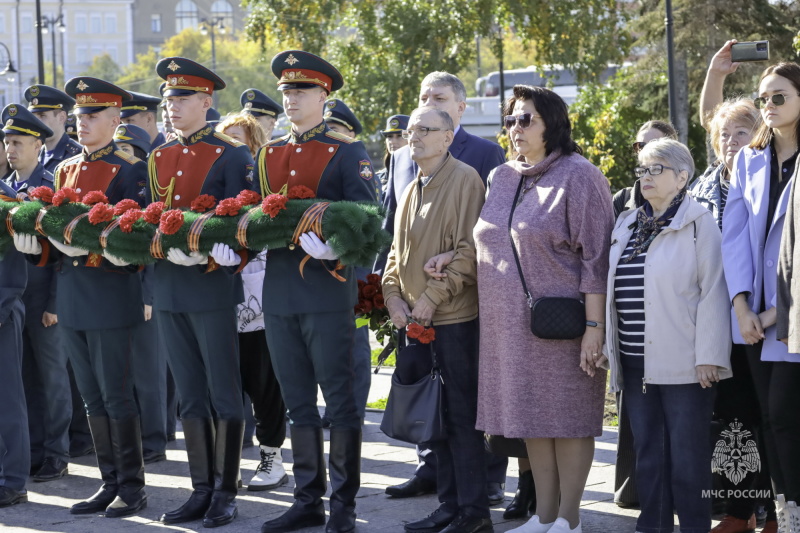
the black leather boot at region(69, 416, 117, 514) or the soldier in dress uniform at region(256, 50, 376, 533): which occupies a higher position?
the soldier in dress uniform at region(256, 50, 376, 533)

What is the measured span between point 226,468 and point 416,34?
50.3 feet

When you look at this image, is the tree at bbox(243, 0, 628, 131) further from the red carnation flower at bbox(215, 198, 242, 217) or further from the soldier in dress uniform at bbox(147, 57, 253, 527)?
the red carnation flower at bbox(215, 198, 242, 217)

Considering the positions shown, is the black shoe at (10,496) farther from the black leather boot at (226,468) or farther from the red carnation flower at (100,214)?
the red carnation flower at (100,214)

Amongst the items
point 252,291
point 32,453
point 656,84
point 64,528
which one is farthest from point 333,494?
point 656,84

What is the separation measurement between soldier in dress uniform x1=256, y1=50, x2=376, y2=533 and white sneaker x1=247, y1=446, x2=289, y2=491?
2.91 ft

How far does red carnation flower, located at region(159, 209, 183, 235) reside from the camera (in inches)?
222

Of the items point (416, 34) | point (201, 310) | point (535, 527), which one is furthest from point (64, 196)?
point (416, 34)

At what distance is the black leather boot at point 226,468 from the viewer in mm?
5918

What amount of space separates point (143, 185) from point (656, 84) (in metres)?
17.5

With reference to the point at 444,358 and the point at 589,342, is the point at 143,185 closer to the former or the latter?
the point at 444,358

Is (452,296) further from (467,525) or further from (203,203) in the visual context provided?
(203,203)

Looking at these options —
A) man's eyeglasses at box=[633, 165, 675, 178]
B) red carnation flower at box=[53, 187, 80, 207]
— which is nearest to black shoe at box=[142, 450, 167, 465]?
red carnation flower at box=[53, 187, 80, 207]

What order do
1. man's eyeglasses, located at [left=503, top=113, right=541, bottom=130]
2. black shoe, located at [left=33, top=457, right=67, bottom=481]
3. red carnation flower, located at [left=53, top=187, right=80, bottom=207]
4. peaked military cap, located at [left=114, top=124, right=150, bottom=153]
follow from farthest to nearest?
peaked military cap, located at [left=114, top=124, right=150, bottom=153], black shoe, located at [left=33, top=457, right=67, bottom=481], red carnation flower, located at [left=53, top=187, right=80, bottom=207], man's eyeglasses, located at [left=503, top=113, right=541, bottom=130]

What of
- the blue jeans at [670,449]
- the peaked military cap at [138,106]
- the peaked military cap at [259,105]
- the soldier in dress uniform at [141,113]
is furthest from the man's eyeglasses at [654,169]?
the peaked military cap at [138,106]
